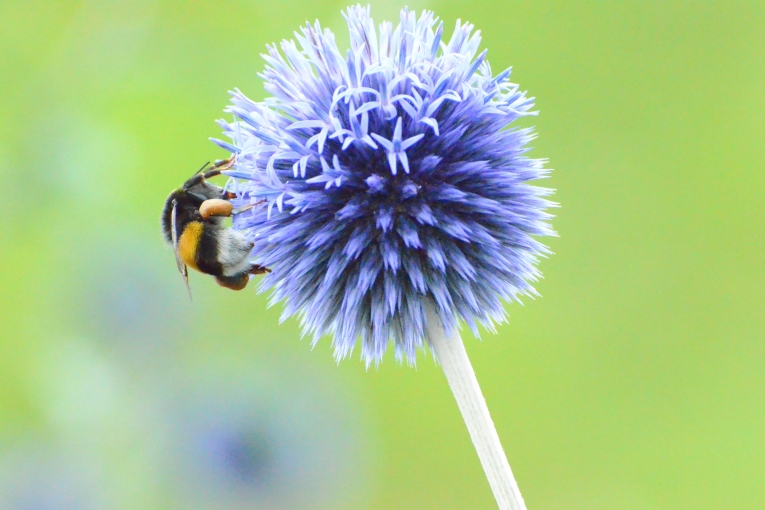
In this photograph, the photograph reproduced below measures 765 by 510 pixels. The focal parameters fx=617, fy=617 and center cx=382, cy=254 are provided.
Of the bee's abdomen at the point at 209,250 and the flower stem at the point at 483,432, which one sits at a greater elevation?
the bee's abdomen at the point at 209,250

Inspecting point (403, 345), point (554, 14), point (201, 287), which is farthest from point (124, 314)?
point (554, 14)

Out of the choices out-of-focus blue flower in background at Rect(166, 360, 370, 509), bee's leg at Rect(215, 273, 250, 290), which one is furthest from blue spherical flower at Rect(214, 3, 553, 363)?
out-of-focus blue flower in background at Rect(166, 360, 370, 509)

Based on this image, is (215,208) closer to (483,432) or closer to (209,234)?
(209,234)

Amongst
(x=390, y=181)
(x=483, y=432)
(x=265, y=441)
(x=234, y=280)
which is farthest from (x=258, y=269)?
(x=265, y=441)

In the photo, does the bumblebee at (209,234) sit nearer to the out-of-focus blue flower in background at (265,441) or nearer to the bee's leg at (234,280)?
the bee's leg at (234,280)

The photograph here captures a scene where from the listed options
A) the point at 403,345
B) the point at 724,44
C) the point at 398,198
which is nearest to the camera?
the point at 398,198

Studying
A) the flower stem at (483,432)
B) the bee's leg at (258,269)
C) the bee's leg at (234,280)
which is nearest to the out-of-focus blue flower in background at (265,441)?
the bee's leg at (234,280)

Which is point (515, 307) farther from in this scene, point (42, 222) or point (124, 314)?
point (42, 222)
